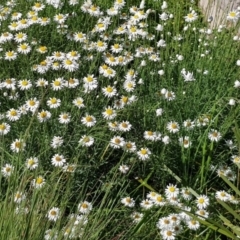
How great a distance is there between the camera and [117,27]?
158 inches

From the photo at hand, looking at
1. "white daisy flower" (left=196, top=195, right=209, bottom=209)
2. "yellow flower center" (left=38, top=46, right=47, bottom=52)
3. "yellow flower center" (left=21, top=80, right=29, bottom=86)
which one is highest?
"yellow flower center" (left=38, top=46, right=47, bottom=52)

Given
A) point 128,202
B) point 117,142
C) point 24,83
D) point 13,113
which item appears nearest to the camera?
point 128,202

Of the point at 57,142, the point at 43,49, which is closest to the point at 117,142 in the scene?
the point at 57,142

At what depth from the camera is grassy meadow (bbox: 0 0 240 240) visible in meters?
2.75

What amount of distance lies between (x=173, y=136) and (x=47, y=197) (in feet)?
3.25

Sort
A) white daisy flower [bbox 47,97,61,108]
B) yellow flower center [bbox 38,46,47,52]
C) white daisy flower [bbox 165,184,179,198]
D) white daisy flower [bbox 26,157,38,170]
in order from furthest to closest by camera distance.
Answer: yellow flower center [bbox 38,46,47,52], white daisy flower [bbox 47,97,61,108], white daisy flower [bbox 165,184,179,198], white daisy flower [bbox 26,157,38,170]

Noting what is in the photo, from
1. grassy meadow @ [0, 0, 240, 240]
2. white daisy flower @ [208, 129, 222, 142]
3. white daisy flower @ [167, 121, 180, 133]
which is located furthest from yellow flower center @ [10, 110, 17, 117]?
white daisy flower @ [208, 129, 222, 142]

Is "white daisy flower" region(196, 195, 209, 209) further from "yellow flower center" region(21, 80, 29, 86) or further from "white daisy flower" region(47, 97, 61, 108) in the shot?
"yellow flower center" region(21, 80, 29, 86)

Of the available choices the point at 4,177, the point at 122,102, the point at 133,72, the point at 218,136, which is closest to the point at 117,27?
the point at 133,72

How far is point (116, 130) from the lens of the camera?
3141 mm

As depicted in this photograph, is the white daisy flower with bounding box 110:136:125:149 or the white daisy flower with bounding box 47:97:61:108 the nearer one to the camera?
the white daisy flower with bounding box 110:136:125:149

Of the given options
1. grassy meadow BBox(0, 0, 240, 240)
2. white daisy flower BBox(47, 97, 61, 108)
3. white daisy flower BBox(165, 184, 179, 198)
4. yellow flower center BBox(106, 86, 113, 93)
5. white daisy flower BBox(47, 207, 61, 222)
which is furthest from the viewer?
yellow flower center BBox(106, 86, 113, 93)

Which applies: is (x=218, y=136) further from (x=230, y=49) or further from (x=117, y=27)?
(x=117, y=27)

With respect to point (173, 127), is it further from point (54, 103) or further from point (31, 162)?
point (31, 162)
